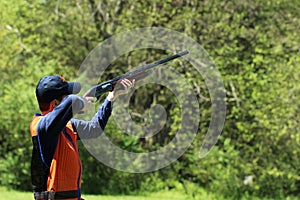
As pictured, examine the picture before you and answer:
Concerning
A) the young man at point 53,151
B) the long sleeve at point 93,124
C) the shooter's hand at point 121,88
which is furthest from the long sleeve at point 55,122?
the shooter's hand at point 121,88

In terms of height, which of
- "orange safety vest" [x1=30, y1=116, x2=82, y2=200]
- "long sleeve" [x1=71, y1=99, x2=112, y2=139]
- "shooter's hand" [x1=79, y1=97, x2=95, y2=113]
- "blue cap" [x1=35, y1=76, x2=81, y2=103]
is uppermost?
"blue cap" [x1=35, y1=76, x2=81, y2=103]

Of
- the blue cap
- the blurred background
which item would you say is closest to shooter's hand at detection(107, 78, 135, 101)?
the blue cap

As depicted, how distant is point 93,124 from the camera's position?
16.3 feet

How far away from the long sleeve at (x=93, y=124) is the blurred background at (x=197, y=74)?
38.9 ft

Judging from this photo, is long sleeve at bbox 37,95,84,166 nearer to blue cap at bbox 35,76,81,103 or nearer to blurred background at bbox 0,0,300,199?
blue cap at bbox 35,76,81,103

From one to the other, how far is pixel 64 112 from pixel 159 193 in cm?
1384

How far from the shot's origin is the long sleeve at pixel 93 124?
4895 millimetres

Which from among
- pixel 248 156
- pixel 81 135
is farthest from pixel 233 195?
pixel 81 135

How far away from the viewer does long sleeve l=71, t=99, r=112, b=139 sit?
16.1 feet

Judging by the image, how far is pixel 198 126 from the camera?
18562 millimetres

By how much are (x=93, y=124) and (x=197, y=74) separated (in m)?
13.2

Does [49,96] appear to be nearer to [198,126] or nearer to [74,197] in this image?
[74,197]

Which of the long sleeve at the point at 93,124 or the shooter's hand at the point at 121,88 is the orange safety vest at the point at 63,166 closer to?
the long sleeve at the point at 93,124

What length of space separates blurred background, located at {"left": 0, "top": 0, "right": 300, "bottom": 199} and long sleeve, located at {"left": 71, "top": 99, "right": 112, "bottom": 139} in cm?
1185
